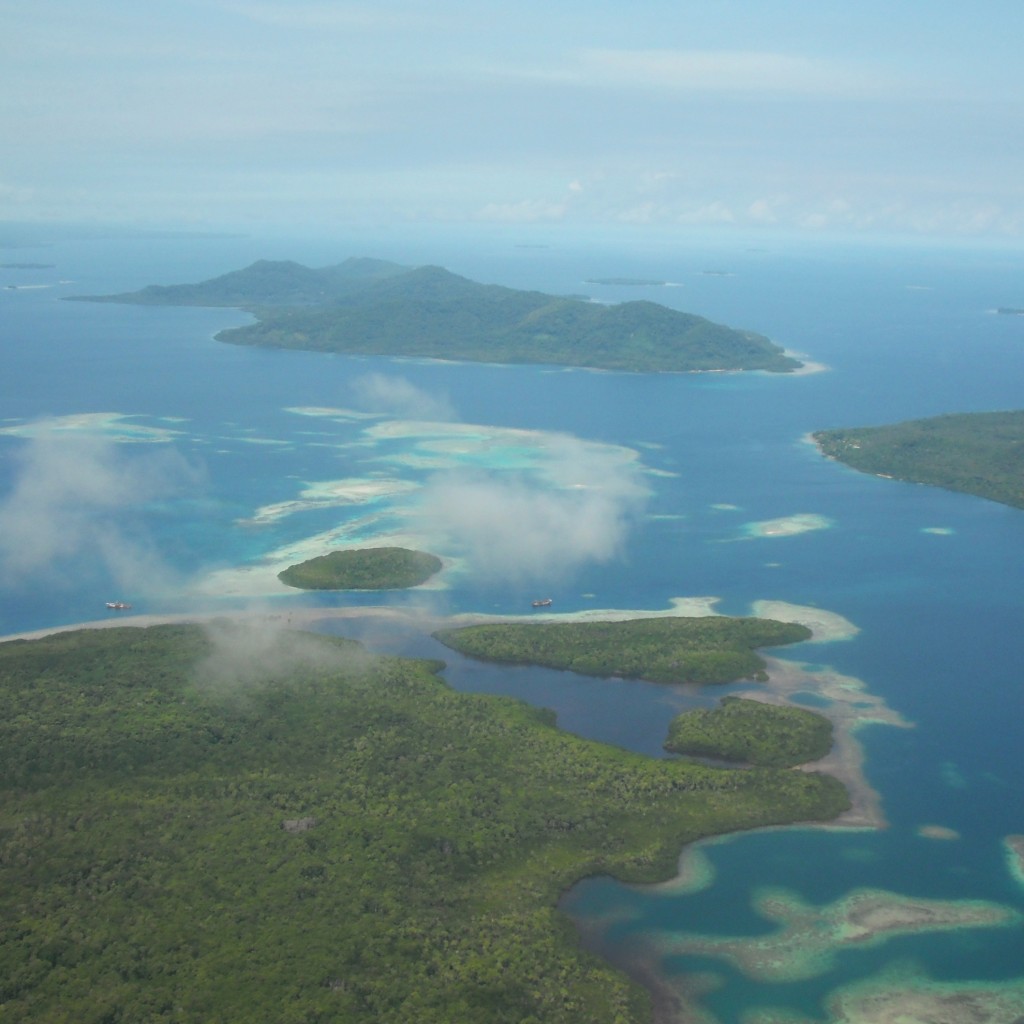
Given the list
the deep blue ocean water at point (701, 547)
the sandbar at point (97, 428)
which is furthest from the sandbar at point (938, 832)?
the sandbar at point (97, 428)

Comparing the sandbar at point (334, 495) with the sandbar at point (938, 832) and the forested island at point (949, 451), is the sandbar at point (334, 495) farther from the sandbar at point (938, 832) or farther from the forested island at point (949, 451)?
the sandbar at point (938, 832)

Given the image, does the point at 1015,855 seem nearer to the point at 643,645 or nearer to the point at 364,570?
the point at 643,645

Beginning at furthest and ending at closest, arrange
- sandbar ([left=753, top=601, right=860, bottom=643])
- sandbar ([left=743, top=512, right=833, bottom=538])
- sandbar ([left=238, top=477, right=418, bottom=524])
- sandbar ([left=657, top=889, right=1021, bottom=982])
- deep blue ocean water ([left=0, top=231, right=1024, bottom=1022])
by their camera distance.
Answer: sandbar ([left=238, top=477, right=418, bottom=524]) < sandbar ([left=743, top=512, right=833, bottom=538]) < sandbar ([left=753, top=601, right=860, bottom=643]) < deep blue ocean water ([left=0, top=231, right=1024, bottom=1022]) < sandbar ([left=657, top=889, right=1021, bottom=982])

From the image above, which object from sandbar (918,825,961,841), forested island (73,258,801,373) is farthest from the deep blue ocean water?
forested island (73,258,801,373)

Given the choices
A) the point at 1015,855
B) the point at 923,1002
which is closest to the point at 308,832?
the point at 923,1002

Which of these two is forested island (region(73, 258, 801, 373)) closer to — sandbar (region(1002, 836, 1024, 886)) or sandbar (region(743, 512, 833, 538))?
sandbar (region(743, 512, 833, 538))

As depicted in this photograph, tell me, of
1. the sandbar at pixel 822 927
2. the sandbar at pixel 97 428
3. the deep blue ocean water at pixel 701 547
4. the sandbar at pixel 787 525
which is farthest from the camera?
the sandbar at pixel 97 428
